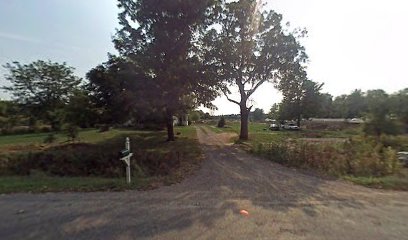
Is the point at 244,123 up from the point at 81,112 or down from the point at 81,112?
down

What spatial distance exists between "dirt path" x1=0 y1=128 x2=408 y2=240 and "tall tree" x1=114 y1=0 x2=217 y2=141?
1358cm

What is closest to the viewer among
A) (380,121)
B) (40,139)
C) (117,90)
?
(380,121)

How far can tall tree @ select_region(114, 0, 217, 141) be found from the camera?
22406 millimetres

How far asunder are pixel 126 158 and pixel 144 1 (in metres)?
17.4

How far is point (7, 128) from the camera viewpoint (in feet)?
148

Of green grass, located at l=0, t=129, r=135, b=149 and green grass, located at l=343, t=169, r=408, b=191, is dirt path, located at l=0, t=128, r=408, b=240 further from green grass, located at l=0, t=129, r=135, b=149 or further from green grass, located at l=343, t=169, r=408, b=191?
green grass, located at l=0, t=129, r=135, b=149

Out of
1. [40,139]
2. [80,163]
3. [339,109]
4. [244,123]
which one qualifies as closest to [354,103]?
[339,109]

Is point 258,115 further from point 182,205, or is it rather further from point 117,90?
point 182,205

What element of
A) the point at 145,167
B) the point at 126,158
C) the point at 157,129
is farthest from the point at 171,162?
the point at 157,129

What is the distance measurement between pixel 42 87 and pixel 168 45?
13.7m

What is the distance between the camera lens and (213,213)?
6465 mm

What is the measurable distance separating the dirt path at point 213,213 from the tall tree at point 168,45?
13584mm

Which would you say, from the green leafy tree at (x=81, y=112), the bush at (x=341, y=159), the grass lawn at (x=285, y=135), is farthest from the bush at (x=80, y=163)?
the green leafy tree at (x=81, y=112)

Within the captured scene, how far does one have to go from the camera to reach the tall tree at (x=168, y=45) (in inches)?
882
